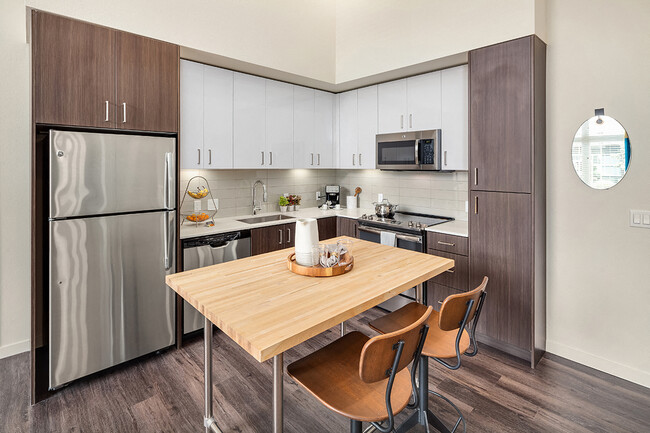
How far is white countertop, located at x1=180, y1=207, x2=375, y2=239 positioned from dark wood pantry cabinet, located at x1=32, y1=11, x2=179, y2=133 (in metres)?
0.87

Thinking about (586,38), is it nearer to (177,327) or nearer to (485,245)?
(485,245)

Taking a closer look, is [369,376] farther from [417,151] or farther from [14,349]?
[14,349]

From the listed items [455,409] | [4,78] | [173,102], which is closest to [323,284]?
[455,409]

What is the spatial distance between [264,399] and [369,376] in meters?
1.33

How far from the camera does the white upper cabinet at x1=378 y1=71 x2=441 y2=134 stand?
3.40 metres

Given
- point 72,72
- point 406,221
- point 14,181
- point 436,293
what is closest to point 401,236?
point 406,221

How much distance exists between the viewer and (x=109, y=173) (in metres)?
2.44

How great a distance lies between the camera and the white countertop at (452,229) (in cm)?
309

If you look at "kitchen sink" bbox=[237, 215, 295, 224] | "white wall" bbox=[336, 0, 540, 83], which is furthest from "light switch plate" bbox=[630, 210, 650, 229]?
"kitchen sink" bbox=[237, 215, 295, 224]

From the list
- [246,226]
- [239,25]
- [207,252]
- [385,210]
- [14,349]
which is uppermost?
[239,25]

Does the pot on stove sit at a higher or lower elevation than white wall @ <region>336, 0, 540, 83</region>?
lower

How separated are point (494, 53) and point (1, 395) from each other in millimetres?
4243

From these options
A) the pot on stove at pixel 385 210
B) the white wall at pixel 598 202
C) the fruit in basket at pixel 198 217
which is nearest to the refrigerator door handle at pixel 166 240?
the fruit in basket at pixel 198 217

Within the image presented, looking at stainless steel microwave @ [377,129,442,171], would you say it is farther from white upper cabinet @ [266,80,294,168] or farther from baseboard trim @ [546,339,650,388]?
baseboard trim @ [546,339,650,388]
